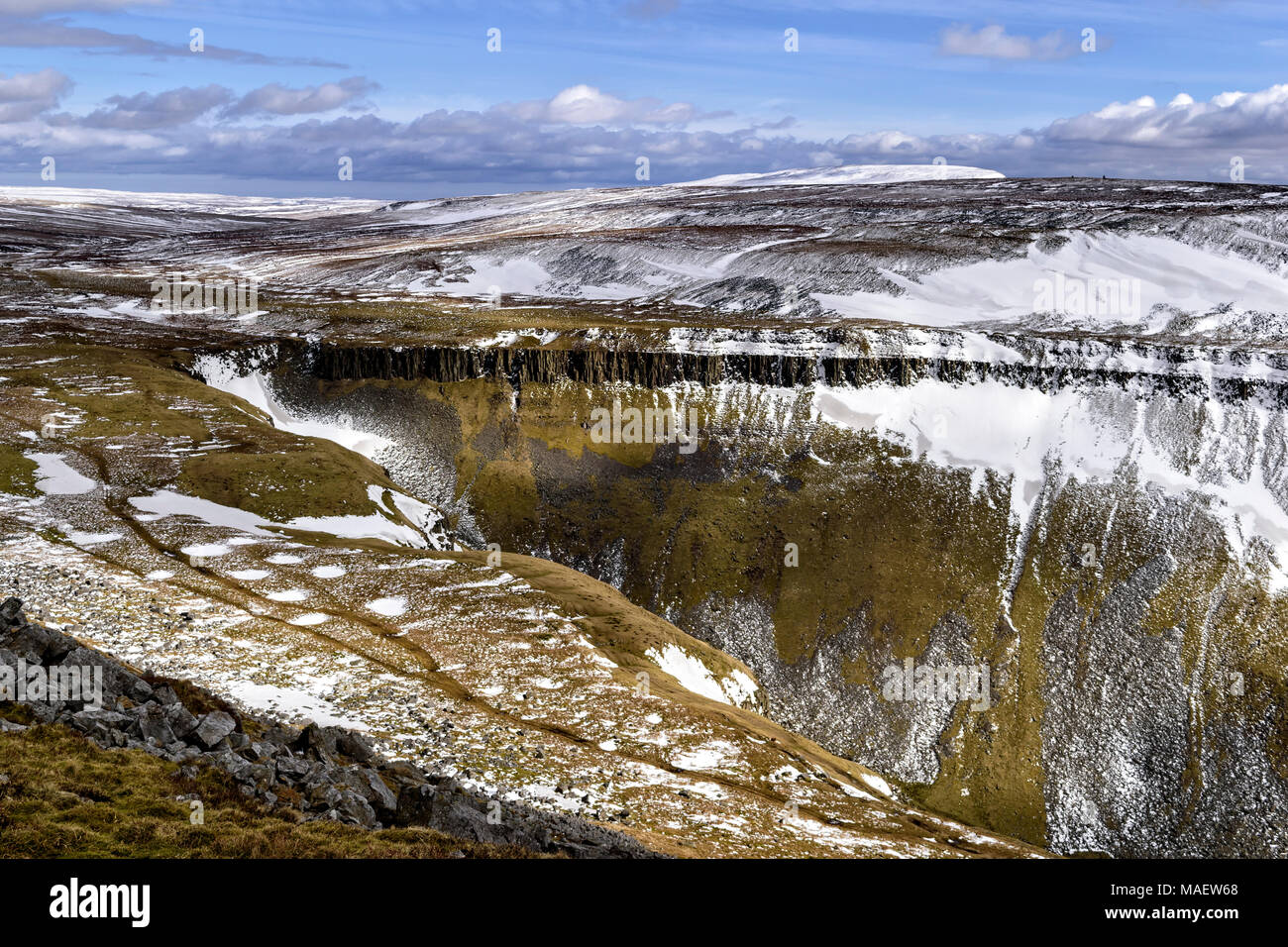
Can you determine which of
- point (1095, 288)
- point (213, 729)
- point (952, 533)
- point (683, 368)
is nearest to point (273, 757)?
point (213, 729)

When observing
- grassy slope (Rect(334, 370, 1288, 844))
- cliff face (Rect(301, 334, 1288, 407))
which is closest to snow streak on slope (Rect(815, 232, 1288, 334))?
cliff face (Rect(301, 334, 1288, 407))

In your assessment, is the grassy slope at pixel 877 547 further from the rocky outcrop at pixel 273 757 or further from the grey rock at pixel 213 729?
the grey rock at pixel 213 729

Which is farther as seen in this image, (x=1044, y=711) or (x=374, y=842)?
(x=1044, y=711)

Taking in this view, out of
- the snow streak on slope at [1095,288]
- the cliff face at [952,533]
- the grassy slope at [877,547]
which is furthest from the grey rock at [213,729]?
the snow streak on slope at [1095,288]

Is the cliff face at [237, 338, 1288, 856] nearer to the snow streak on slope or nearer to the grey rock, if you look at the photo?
the snow streak on slope
